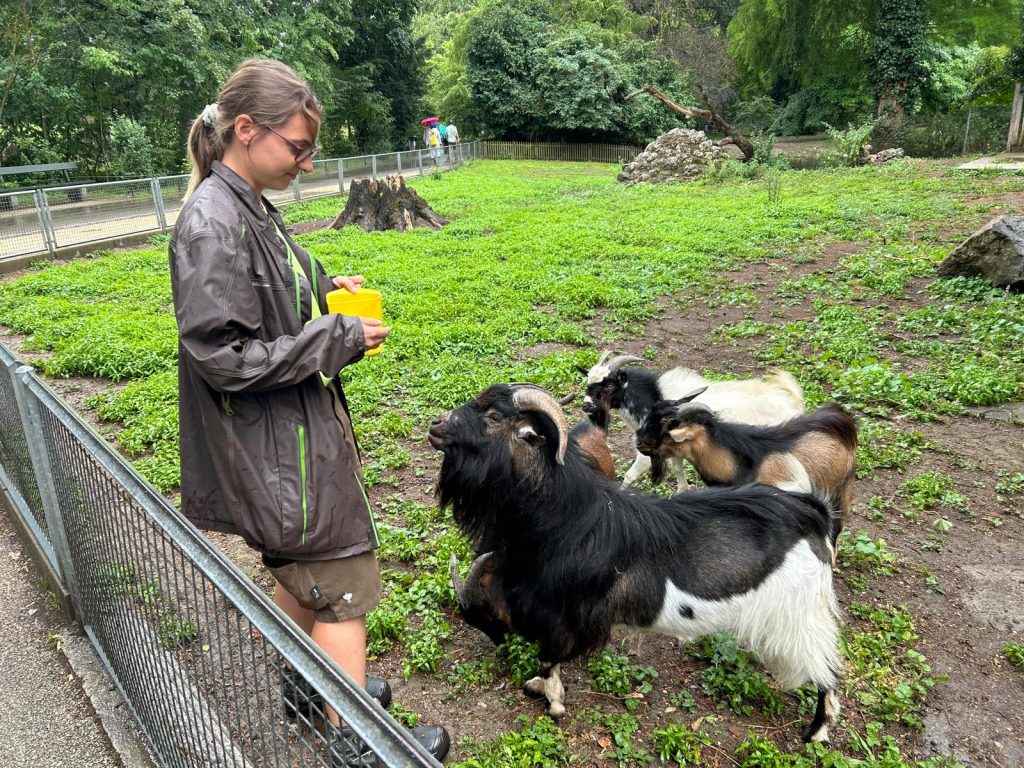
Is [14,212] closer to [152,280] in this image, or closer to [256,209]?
[152,280]

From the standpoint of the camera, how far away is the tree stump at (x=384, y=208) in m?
13.5

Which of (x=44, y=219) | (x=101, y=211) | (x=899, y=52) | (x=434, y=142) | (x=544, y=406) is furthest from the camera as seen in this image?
(x=434, y=142)

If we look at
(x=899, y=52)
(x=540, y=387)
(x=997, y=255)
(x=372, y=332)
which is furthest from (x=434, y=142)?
(x=372, y=332)

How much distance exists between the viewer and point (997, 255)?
794cm

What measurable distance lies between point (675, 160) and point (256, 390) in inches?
782

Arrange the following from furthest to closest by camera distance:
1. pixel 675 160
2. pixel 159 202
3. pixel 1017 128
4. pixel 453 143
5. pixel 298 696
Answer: pixel 453 143
pixel 1017 128
pixel 675 160
pixel 159 202
pixel 298 696

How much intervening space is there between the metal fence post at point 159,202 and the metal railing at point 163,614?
11297 millimetres

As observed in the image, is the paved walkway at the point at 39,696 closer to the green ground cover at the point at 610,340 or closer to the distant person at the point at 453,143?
the green ground cover at the point at 610,340

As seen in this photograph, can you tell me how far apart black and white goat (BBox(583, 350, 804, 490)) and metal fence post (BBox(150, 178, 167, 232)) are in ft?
Answer: 39.4

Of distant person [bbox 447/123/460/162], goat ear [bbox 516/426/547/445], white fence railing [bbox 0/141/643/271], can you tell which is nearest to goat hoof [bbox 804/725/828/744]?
goat ear [bbox 516/426/547/445]

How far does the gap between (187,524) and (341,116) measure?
34674 millimetres

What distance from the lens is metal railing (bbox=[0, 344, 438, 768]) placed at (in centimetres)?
152

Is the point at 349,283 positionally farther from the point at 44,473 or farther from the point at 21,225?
the point at 21,225

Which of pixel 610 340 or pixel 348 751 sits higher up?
pixel 348 751
